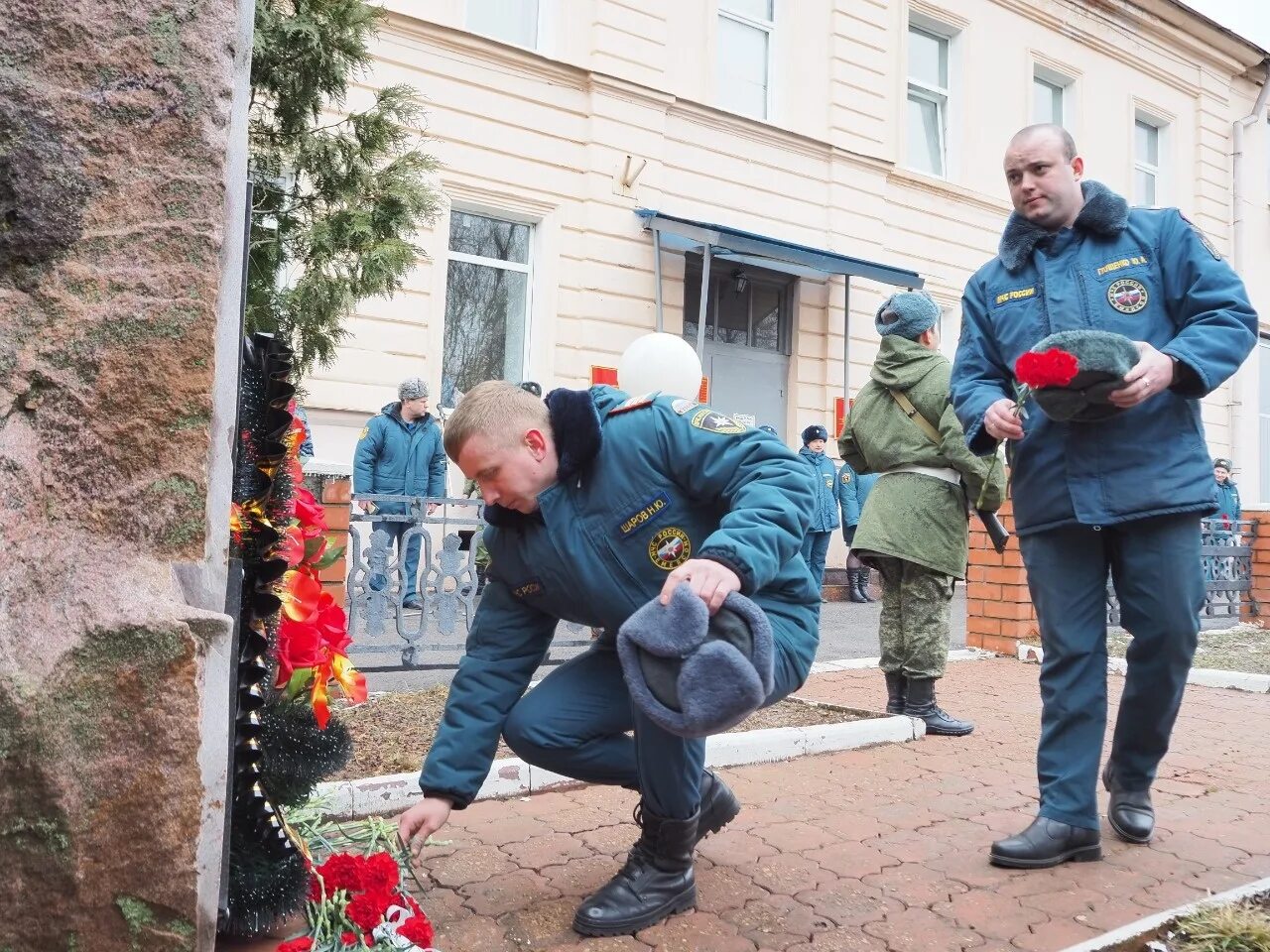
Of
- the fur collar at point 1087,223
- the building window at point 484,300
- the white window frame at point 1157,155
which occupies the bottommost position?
the fur collar at point 1087,223

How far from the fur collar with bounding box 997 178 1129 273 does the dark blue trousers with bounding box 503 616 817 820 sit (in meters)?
1.36

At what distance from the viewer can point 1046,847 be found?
2875 millimetres

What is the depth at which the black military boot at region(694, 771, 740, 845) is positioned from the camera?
2.78m

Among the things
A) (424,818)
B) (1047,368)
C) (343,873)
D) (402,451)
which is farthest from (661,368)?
(343,873)

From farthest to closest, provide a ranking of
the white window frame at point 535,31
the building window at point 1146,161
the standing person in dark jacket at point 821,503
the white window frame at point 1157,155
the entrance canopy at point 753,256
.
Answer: the building window at point 1146,161 < the white window frame at point 1157,155 < the entrance canopy at point 753,256 < the white window frame at point 535,31 < the standing person in dark jacket at point 821,503

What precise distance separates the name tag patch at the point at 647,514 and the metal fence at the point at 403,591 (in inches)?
126

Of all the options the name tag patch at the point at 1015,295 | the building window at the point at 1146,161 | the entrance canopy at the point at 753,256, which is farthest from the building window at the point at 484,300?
the building window at the point at 1146,161

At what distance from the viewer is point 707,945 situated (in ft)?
7.82

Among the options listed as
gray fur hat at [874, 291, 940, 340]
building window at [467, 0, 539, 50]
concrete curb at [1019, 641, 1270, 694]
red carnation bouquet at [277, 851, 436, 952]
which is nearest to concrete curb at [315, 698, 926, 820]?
red carnation bouquet at [277, 851, 436, 952]

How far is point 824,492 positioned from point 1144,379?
22.5 ft

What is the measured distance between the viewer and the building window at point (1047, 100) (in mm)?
15680

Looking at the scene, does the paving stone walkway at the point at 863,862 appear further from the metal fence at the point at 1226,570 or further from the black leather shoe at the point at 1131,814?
the metal fence at the point at 1226,570

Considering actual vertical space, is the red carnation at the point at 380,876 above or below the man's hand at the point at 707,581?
below

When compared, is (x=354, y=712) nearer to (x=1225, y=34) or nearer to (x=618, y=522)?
(x=618, y=522)
